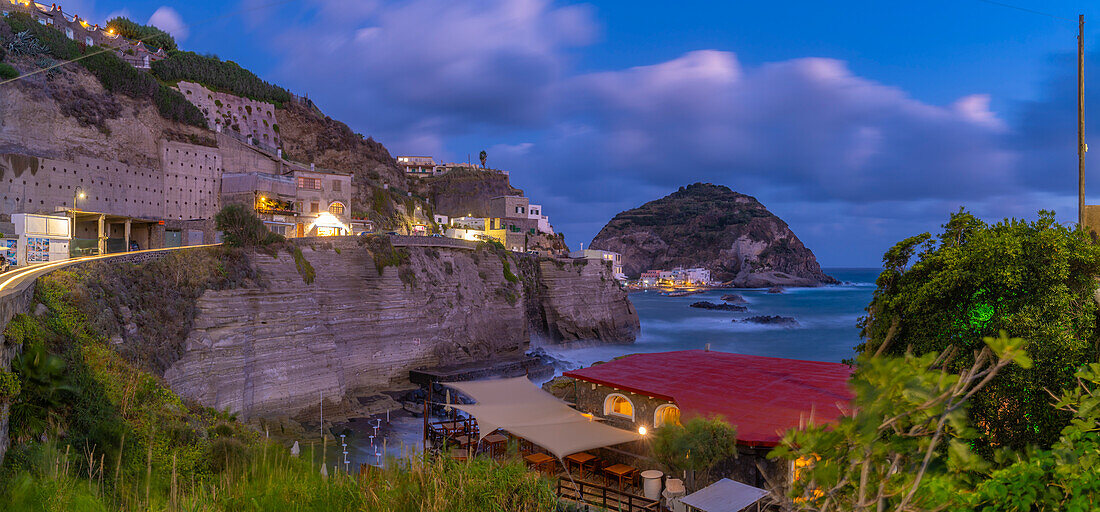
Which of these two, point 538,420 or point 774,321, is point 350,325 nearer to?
point 538,420

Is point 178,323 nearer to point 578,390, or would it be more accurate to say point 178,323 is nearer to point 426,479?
point 578,390

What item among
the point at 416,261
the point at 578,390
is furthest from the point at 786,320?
the point at 578,390

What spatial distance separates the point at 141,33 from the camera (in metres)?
74.8

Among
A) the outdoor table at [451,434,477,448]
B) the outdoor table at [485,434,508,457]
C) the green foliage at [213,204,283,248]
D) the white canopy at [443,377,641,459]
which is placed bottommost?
the outdoor table at [451,434,477,448]

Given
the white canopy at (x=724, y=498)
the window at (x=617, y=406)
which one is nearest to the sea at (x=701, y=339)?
the window at (x=617, y=406)

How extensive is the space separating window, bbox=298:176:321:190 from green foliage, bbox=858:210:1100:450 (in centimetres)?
4519

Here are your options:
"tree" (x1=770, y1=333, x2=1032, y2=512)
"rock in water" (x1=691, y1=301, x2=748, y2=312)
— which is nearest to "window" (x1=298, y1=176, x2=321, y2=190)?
"tree" (x1=770, y1=333, x2=1032, y2=512)

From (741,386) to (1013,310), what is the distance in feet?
24.9

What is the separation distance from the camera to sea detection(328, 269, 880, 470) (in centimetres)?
2459

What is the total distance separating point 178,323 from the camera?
72.8 ft

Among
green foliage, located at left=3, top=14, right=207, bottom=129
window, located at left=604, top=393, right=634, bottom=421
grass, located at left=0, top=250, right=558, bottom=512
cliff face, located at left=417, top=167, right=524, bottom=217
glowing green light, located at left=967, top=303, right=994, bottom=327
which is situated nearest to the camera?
grass, located at left=0, top=250, right=558, bottom=512

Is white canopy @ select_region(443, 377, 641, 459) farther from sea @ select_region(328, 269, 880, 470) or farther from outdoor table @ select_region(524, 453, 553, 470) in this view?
sea @ select_region(328, 269, 880, 470)

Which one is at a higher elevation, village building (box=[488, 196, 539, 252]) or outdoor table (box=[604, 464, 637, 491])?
village building (box=[488, 196, 539, 252])

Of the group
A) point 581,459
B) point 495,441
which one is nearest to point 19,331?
point 495,441
